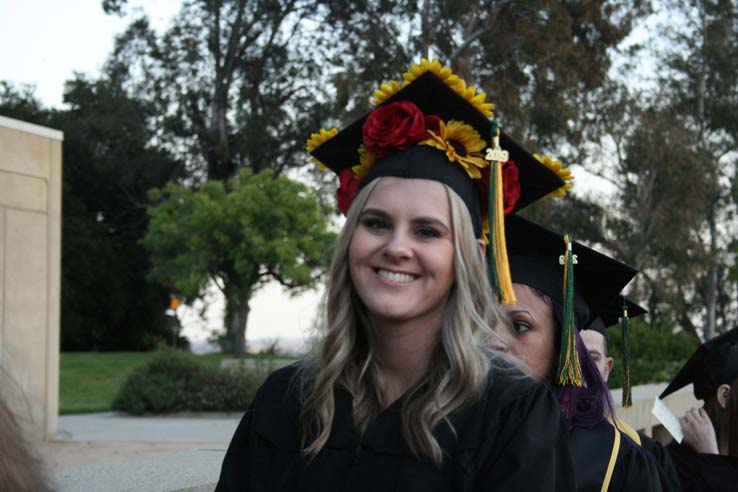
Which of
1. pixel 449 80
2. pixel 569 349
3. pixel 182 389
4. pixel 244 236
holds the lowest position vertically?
pixel 182 389

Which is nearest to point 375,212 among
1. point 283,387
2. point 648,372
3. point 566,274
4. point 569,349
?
point 283,387

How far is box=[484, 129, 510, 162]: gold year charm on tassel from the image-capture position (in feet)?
8.86

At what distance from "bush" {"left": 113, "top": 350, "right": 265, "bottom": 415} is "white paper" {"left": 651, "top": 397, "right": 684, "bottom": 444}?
35.4ft

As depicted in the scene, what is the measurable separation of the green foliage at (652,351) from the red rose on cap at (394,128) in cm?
1328

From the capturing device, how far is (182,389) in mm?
15133

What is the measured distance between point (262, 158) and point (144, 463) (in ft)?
106

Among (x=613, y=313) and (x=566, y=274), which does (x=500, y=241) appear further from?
(x=613, y=313)

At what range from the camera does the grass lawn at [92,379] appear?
699 inches

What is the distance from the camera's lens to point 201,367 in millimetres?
15586

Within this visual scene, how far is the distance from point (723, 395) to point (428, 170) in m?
2.89

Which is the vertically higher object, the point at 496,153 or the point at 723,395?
the point at 496,153

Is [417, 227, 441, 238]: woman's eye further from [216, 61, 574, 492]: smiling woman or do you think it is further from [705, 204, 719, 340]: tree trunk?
[705, 204, 719, 340]: tree trunk

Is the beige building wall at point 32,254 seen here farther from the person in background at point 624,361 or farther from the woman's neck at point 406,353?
the woman's neck at point 406,353


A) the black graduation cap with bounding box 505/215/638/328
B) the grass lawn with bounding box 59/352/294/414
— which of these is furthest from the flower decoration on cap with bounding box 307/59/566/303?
the grass lawn with bounding box 59/352/294/414
